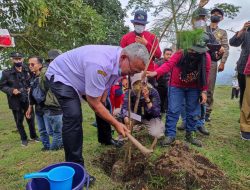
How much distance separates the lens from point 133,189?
3.14m

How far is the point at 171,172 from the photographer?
316 cm

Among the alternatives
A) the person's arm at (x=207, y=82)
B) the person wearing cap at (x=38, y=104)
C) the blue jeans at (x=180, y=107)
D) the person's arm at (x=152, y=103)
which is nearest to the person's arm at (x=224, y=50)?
the person's arm at (x=207, y=82)

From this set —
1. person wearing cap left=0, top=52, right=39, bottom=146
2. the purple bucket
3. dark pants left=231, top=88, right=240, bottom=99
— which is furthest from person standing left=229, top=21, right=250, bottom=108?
dark pants left=231, top=88, right=240, bottom=99

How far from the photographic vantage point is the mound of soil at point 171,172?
3117mm

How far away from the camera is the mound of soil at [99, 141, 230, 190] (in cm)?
312

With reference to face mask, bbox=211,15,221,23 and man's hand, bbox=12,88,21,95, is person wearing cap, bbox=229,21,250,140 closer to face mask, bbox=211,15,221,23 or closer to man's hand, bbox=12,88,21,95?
face mask, bbox=211,15,221,23

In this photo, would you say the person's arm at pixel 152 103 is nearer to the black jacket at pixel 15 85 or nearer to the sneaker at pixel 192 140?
the sneaker at pixel 192 140

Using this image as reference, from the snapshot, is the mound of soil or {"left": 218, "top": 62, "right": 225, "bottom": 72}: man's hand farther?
{"left": 218, "top": 62, "right": 225, "bottom": 72}: man's hand

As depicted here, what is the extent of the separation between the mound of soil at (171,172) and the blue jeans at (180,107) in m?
0.64

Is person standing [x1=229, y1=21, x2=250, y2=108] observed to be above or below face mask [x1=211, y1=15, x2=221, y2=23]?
below

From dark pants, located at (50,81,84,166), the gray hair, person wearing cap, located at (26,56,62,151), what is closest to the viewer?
the gray hair

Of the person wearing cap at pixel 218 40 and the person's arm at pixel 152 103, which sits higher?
the person wearing cap at pixel 218 40

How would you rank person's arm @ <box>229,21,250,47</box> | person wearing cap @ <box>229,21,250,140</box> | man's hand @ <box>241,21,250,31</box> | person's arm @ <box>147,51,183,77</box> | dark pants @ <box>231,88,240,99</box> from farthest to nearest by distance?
dark pants @ <box>231,88,240,99</box> → person's arm @ <box>229,21,250,47</box> → man's hand @ <box>241,21,250,31</box> → person wearing cap @ <box>229,21,250,140</box> → person's arm @ <box>147,51,183,77</box>

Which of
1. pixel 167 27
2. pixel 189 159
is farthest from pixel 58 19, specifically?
pixel 189 159
